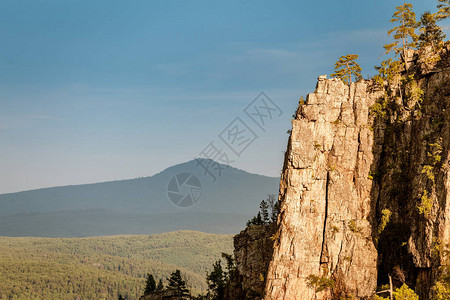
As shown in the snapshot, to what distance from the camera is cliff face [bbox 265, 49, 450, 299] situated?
49.7 metres

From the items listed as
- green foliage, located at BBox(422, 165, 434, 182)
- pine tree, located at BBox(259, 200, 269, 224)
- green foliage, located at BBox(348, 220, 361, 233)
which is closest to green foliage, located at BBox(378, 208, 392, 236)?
green foliage, located at BBox(348, 220, 361, 233)

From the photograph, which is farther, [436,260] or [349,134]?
[349,134]

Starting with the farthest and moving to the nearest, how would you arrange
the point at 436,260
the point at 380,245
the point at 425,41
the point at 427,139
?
the point at 425,41
the point at 380,245
the point at 427,139
the point at 436,260

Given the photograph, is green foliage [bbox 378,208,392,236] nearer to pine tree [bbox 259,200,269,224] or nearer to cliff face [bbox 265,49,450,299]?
cliff face [bbox 265,49,450,299]

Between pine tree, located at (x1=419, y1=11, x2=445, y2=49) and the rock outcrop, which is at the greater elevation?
pine tree, located at (x1=419, y1=11, x2=445, y2=49)

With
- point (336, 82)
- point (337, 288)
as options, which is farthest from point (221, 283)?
point (336, 82)

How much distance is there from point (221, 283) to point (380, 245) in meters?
39.8

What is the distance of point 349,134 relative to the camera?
5641 centimetres

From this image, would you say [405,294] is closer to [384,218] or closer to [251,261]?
[384,218]

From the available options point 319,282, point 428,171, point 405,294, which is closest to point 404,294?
point 405,294

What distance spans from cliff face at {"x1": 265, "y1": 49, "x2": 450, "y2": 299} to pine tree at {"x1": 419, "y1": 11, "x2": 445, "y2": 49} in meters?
5.75

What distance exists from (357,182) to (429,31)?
2689 centimetres

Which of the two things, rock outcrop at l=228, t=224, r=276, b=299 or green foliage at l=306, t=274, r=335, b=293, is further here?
rock outcrop at l=228, t=224, r=276, b=299

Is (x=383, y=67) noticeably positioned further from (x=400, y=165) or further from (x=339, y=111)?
(x=400, y=165)
